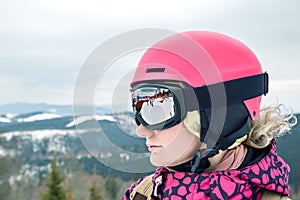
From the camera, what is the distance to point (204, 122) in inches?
77.5

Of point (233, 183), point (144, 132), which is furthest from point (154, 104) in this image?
point (233, 183)

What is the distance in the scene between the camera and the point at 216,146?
200 cm

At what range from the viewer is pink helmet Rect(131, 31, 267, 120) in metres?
1.98

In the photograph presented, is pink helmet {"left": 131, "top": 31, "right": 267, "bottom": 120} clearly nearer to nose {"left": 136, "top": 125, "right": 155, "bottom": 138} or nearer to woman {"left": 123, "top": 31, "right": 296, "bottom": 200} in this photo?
woman {"left": 123, "top": 31, "right": 296, "bottom": 200}

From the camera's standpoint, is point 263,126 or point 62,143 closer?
point 263,126

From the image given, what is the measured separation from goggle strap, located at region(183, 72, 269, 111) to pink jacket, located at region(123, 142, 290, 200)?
0.26 metres

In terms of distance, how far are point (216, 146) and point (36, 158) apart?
245 feet

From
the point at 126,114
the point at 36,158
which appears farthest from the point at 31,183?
the point at 126,114

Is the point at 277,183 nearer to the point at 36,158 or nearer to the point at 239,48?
the point at 239,48

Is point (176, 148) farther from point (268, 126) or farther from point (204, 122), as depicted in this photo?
point (268, 126)

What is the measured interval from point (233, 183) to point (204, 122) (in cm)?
25

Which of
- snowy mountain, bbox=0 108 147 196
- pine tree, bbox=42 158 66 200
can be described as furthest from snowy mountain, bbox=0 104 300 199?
pine tree, bbox=42 158 66 200

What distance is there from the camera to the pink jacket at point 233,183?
6.24ft

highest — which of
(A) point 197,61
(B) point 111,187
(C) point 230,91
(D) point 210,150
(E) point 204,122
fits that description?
(A) point 197,61
